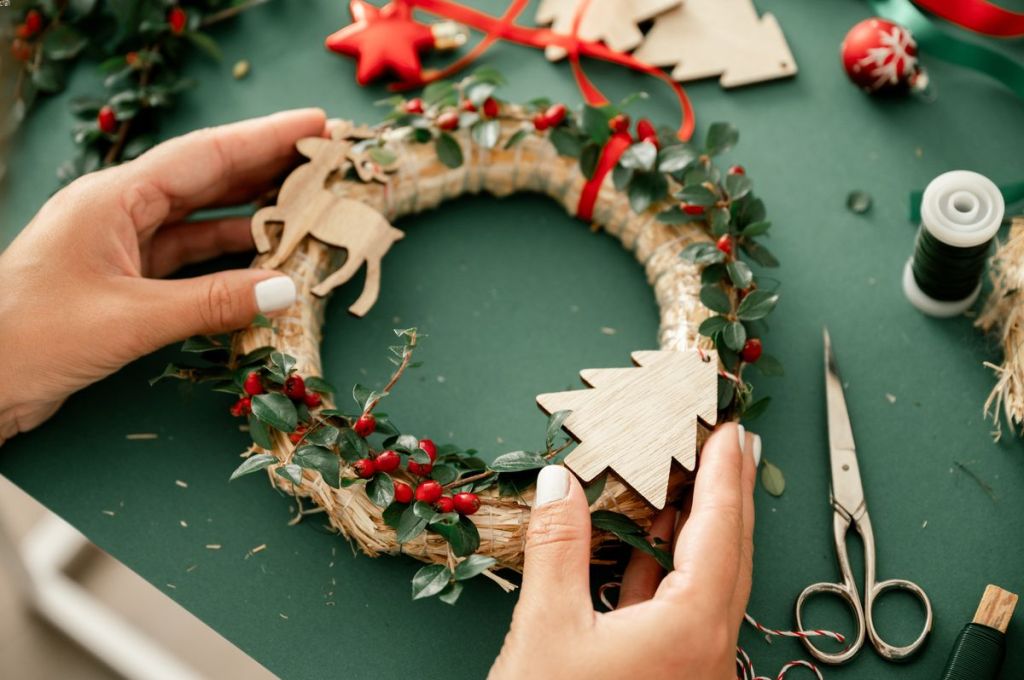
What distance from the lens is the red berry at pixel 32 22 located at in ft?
6.02

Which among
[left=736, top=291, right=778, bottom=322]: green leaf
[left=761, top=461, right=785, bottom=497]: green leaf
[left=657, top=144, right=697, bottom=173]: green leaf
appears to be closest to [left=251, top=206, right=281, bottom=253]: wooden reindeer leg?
[left=657, top=144, right=697, bottom=173]: green leaf

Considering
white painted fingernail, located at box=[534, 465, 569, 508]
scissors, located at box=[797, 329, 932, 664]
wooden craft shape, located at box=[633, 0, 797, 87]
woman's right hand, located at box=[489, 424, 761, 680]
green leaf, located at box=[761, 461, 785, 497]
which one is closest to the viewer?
woman's right hand, located at box=[489, 424, 761, 680]

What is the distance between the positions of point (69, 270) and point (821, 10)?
1.42 metres

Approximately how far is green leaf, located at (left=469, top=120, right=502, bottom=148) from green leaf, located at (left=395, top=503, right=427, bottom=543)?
24.0 inches

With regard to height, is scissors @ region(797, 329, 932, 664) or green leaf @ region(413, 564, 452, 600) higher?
green leaf @ region(413, 564, 452, 600)

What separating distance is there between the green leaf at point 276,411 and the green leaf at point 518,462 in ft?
0.94

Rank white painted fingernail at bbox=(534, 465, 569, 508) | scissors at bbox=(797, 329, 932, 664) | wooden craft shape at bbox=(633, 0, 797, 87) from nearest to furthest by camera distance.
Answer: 1. white painted fingernail at bbox=(534, 465, 569, 508)
2. scissors at bbox=(797, 329, 932, 664)
3. wooden craft shape at bbox=(633, 0, 797, 87)

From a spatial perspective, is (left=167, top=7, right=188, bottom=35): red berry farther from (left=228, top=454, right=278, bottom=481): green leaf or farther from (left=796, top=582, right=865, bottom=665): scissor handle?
(left=796, top=582, right=865, bottom=665): scissor handle

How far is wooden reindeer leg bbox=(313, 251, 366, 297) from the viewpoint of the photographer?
60.1 inches

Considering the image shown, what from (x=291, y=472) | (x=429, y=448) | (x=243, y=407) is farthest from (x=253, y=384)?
(x=429, y=448)

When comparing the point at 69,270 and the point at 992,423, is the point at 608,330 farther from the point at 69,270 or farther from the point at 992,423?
the point at 69,270

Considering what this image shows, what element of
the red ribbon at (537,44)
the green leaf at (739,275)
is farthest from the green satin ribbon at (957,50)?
the green leaf at (739,275)

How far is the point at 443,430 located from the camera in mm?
1558

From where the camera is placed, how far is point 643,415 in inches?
54.1
